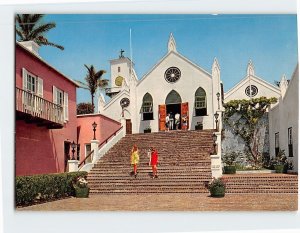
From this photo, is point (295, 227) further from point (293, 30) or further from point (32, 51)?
point (32, 51)

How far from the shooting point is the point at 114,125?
16594 millimetres

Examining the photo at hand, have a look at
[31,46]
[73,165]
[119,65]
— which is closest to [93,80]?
[119,65]

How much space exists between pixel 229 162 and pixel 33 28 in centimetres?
712

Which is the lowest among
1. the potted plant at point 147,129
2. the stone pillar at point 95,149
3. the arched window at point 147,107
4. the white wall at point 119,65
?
the stone pillar at point 95,149

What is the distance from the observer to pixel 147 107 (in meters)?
20.3

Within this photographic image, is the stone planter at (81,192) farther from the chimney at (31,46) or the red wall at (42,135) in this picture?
the chimney at (31,46)

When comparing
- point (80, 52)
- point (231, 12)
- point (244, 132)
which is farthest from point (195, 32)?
point (244, 132)

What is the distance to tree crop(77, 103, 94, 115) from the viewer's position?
14769 millimetres

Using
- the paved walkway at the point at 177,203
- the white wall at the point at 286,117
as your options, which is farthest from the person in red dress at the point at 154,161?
the white wall at the point at 286,117

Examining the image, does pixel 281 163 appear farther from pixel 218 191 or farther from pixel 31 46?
pixel 31 46

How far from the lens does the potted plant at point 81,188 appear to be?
13.9 meters

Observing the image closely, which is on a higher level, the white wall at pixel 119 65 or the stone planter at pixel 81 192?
the white wall at pixel 119 65

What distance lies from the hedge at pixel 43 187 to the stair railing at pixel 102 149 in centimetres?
54

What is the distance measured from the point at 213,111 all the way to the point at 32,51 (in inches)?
335
